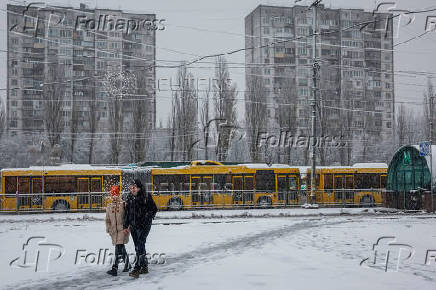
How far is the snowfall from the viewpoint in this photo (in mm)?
8660

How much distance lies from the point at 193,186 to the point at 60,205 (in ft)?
25.2

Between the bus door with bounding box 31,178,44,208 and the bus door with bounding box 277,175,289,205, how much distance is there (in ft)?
45.0

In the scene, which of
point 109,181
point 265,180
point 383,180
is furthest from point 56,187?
point 383,180

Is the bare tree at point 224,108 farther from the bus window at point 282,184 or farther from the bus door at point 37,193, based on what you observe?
the bus door at point 37,193

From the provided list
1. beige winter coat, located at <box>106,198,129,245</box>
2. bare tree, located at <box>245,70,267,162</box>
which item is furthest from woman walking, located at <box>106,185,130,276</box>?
bare tree, located at <box>245,70,267,162</box>

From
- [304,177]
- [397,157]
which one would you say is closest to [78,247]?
[397,157]

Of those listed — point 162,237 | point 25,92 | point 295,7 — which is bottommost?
point 162,237

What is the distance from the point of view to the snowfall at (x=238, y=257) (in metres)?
8.66

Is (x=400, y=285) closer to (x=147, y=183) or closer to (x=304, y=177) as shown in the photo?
(x=147, y=183)

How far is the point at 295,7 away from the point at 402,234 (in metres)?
66.8

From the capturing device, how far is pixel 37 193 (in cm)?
2805

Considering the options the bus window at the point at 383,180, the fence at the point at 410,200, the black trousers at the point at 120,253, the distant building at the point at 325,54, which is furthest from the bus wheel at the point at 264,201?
the distant building at the point at 325,54

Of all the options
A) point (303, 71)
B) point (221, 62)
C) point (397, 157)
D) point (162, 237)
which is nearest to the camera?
point (162, 237)

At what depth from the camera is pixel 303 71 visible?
7619 centimetres
